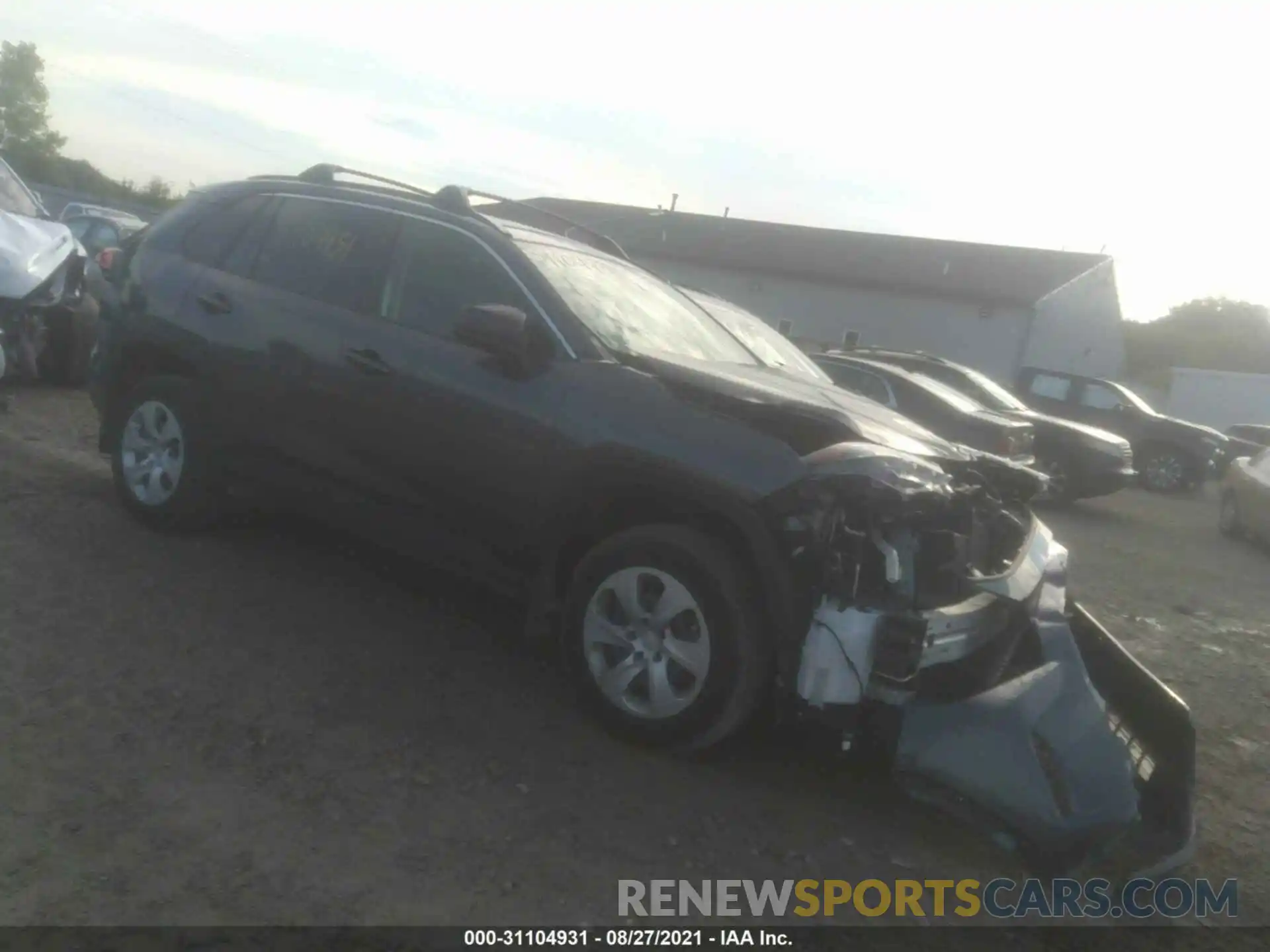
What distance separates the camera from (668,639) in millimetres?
3928

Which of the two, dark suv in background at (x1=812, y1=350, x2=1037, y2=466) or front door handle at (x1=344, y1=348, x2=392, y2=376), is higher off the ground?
dark suv in background at (x1=812, y1=350, x2=1037, y2=466)

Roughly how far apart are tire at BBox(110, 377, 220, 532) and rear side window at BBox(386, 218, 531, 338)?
1.35m

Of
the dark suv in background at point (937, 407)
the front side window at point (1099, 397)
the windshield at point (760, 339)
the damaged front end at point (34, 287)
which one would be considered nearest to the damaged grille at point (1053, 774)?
the windshield at point (760, 339)

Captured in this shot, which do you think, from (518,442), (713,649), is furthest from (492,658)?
(713,649)

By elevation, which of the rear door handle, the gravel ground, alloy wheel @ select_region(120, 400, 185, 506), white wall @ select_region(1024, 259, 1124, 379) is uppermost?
white wall @ select_region(1024, 259, 1124, 379)

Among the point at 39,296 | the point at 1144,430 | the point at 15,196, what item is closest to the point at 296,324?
the point at 39,296

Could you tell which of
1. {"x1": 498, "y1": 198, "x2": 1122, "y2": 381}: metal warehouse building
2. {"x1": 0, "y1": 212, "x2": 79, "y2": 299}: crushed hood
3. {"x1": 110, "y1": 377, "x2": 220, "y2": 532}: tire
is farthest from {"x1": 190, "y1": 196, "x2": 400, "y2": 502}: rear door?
{"x1": 498, "y1": 198, "x2": 1122, "y2": 381}: metal warehouse building

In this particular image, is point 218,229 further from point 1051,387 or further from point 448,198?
point 1051,387

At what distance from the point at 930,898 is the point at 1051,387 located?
653 inches

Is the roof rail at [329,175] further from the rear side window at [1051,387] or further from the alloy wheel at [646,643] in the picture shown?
the rear side window at [1051,387]

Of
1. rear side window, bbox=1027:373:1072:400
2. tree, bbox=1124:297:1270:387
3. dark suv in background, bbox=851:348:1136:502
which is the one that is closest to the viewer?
dark suv in background, bbox=851:348:1136:502

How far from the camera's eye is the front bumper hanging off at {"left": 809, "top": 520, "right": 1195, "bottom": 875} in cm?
332

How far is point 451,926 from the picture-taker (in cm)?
294

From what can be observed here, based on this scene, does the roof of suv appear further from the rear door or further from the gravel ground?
the gravel ground
